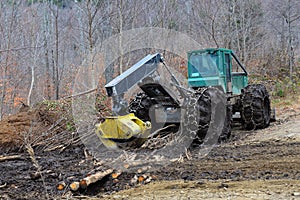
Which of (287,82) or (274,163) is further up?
(287,82)

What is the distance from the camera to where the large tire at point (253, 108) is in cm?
794

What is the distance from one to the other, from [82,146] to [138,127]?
89.8 inches

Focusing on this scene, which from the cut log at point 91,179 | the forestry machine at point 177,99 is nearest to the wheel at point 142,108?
the forestry machine at point 177,99

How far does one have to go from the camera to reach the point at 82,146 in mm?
6898

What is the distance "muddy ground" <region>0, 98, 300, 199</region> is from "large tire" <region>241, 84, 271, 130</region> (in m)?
1.64

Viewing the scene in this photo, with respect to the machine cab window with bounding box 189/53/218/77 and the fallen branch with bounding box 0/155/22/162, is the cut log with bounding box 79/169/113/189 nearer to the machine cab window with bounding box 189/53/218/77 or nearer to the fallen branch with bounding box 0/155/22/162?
the fallen branch with bounding box 0/155/22/162

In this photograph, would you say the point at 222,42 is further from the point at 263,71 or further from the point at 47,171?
the point at 47,171

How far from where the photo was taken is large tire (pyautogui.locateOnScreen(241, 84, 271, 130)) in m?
7.94

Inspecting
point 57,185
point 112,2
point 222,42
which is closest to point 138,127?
point 57,185

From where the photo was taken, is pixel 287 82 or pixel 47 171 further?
pixel 287 82

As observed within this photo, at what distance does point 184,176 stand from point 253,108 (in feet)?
12.8

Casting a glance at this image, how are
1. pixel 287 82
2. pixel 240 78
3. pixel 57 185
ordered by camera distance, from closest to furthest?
pixel 57 185 → pixel 240 78 → pixel 287 82

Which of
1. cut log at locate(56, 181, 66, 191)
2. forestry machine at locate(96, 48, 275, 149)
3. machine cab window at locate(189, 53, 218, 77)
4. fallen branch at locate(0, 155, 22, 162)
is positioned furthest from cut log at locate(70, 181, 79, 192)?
machine cab window at locate(189, 53, 218, 77)

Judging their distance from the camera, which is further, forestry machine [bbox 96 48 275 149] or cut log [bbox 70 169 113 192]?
forestry machine [bbox 96 48 275 149]
